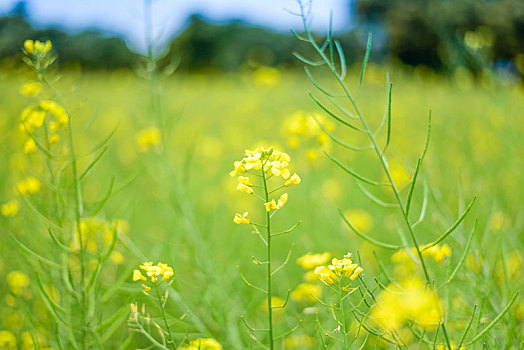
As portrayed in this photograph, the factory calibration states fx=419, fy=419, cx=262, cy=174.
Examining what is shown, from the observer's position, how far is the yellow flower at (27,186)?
1397mm

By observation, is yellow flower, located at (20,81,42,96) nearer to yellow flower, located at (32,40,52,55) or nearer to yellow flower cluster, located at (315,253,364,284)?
yellow flower, located at (32,40,52,55)

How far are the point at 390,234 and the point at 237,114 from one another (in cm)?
321


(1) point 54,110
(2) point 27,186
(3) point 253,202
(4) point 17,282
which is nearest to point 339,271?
(1) point 54,110

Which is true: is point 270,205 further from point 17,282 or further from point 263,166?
point 17,282

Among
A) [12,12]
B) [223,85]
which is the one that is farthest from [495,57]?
[223,85]

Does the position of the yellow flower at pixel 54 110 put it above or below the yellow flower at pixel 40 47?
below

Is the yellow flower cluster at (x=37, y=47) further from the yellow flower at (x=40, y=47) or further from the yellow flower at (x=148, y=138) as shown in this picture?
the yellow flower at (x=148, y=138)

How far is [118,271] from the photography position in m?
1.99

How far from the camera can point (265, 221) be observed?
248 cm

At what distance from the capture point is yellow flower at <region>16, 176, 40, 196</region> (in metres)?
1.40

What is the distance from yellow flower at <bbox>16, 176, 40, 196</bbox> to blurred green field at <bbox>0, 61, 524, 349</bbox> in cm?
5

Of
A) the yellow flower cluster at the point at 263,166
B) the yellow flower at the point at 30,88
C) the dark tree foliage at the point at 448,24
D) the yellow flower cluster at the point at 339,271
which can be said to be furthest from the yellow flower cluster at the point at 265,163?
the dark tree foliage at the point at 448,24

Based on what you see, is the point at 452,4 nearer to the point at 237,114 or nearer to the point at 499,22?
the point at 499,22

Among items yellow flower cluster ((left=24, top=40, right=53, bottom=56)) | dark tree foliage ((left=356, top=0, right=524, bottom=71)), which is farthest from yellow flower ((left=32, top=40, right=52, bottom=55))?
dark tree foliage ((left=356, top=0, right=524, bottom=71))
